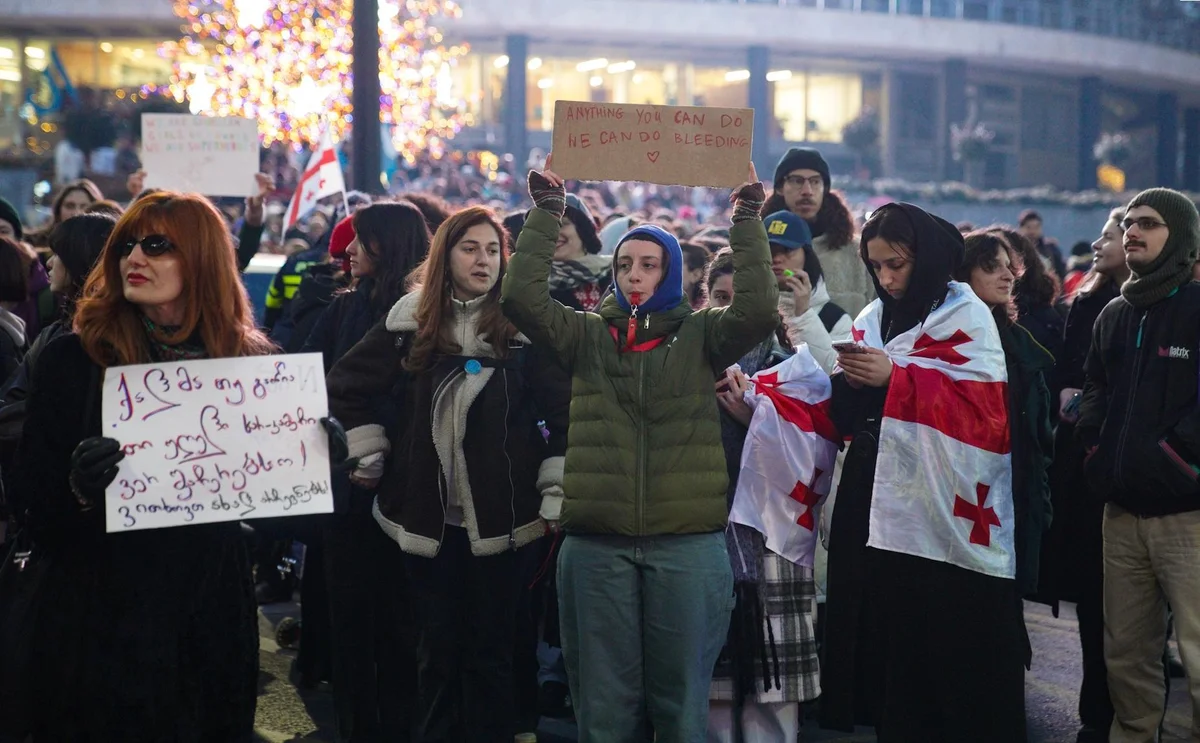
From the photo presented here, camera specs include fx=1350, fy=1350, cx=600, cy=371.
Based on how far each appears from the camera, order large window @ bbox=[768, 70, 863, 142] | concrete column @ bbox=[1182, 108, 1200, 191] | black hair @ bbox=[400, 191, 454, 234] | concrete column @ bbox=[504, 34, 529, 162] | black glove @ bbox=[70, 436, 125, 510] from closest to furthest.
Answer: black glove @ bbox=[70, 436, 125, 510], black hair @ bbox=[400, 191, 454, 234], concrete column @ bbox=[504, 34, 529, 162], large window @ bbox=[768, 70, 863, 142], concrete column @ bbox=[1182, 108, 1200, 191]

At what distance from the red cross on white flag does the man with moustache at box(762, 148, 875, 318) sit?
12.0 feet

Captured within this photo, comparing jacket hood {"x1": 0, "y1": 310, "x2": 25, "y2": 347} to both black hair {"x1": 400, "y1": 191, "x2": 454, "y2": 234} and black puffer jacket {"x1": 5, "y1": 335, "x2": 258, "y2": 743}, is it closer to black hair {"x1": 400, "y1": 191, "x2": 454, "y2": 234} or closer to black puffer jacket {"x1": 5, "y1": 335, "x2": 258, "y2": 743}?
black hair {"x1": 400, "y1": 191, "x2": 454, "y2": 234}

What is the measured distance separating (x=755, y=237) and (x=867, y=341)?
67 centimetres

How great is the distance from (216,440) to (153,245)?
505 mm

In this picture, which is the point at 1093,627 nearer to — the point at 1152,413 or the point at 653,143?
the point at 1152,413

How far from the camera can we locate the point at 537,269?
4.43 meters

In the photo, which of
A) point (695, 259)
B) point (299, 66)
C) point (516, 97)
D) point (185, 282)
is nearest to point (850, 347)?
point (185, 282)

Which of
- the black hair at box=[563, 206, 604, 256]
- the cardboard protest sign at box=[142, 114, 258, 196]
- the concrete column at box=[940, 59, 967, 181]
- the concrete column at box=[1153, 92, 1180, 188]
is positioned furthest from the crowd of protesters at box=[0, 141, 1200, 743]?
the concrete column at box=[1153, 92, 1180, 188]

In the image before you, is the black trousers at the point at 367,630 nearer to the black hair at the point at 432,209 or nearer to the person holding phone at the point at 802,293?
the person holding phone at the point at 802,293

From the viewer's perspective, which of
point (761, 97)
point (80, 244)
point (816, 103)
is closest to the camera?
point (80, 244)

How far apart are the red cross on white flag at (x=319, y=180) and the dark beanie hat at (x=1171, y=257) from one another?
5.82 m

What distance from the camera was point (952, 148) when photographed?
50.3 meters

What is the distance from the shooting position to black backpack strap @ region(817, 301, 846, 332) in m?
6.14

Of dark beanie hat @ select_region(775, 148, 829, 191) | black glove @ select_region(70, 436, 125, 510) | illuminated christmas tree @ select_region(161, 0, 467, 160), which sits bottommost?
black glove @ select_region(70, 436, 125, 510)
